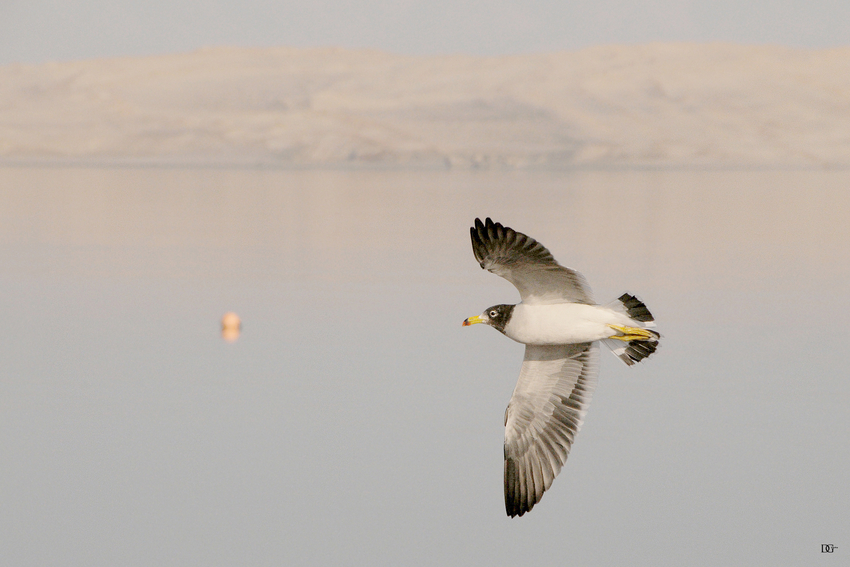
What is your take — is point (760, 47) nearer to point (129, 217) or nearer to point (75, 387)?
point (129, 217)

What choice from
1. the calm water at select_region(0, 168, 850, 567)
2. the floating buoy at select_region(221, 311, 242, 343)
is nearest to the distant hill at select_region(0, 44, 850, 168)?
the calm water at select_region(0, 168, 850, 567)

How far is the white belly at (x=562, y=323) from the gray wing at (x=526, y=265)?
104 millimetres

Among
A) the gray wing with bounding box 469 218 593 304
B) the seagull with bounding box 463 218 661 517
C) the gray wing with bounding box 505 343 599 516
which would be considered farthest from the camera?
the gray wing with bounding box 505 343 599 516

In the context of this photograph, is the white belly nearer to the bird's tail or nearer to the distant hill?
the bird's tail

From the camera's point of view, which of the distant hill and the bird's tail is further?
the distant hill

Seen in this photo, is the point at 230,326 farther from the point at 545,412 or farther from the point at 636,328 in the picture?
the point at 636,328

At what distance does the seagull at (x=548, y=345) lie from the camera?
9.10 meters

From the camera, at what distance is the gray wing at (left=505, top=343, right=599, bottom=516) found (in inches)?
380

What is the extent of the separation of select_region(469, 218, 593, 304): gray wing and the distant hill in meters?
74.7

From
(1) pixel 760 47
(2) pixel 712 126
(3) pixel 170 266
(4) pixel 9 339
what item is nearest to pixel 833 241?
(3) pixel 170 266

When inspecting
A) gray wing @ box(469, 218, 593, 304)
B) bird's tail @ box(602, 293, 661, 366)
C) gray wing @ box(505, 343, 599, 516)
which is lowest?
gray wing @ box(505, 343, 599, 516)

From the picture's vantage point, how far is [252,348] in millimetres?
16016

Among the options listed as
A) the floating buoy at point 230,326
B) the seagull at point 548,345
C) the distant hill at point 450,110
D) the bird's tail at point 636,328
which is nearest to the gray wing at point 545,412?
the seagull at point 548,345

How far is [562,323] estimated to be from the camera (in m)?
9.25
